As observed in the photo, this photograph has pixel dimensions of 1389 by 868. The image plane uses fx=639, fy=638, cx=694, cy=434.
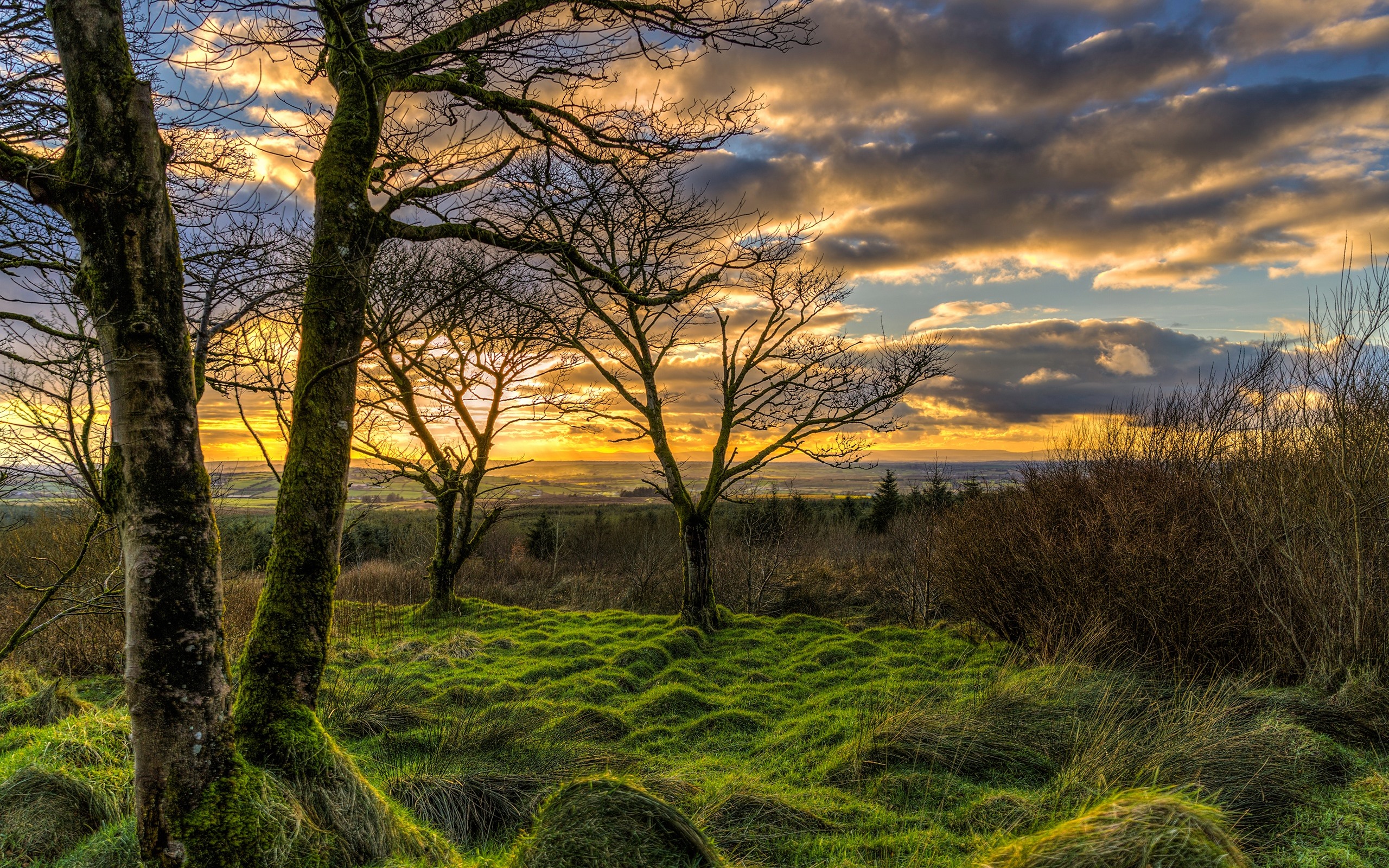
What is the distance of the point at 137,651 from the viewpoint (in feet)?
8.71

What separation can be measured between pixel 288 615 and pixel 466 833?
200 cm

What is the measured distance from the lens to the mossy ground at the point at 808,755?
3.94m

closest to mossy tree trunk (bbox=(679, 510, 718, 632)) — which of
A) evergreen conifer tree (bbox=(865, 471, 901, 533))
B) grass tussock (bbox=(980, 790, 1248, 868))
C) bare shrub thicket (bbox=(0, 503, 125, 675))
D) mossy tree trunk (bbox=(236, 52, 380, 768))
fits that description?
bare shrub thicket (bbox=(0, 503, 125, 675))

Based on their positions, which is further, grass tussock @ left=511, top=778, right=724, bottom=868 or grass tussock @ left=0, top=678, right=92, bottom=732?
grass tussock @ left=0, top=678, right=92, bottom=732

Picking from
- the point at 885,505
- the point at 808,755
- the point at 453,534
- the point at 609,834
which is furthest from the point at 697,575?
the point at 885,505

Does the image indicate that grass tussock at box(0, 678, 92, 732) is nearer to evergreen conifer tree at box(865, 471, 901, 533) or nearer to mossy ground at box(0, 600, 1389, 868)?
mossy ground at box(0, 600, 1389, 868)

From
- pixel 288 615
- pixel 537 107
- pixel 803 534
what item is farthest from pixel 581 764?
pixel 803 534

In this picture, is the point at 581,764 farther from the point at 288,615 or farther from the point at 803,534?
the point at 803,534

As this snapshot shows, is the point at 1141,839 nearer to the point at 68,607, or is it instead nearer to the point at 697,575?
the point at 68,607

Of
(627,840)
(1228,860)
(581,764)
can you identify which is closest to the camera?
(1228,860)

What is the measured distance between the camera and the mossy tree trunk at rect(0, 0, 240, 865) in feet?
8.63

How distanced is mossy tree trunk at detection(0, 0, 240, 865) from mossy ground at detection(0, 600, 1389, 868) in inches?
21.0

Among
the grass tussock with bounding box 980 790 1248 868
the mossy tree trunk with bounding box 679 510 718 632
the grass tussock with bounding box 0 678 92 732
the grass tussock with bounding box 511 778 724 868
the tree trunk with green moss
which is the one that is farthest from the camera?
the mossy tree trunk with bounding box 679 510 718 632

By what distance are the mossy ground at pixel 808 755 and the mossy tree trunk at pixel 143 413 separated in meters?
0.53
